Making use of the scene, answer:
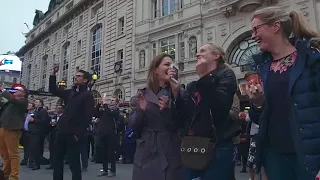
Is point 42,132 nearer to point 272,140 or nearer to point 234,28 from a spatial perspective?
point 272,140

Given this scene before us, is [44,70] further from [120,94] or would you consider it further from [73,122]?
[73,122]

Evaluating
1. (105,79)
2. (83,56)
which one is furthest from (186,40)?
(83,56)

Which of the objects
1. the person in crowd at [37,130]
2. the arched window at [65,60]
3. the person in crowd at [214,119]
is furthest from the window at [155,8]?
the person in crowd at [214,119]

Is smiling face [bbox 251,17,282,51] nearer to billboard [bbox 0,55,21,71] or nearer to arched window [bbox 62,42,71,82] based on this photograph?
arched window [bbox 62,42,71,82]

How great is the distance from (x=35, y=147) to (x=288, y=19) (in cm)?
790

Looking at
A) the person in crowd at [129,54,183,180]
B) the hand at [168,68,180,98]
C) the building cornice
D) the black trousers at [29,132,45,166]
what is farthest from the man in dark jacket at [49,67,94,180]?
the building cornice

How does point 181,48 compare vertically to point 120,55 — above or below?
below

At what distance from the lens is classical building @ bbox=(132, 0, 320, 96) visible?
1628cm

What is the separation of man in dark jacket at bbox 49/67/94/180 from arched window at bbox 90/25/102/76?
2307cm

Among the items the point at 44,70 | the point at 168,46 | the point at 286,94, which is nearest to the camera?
the point at 286,94

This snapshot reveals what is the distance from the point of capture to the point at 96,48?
28.5 metres

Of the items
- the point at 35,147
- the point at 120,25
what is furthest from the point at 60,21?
the point at 35,147

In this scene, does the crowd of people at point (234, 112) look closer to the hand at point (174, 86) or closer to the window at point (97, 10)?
the hand at point (174, 86)

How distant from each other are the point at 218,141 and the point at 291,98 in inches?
26.4
